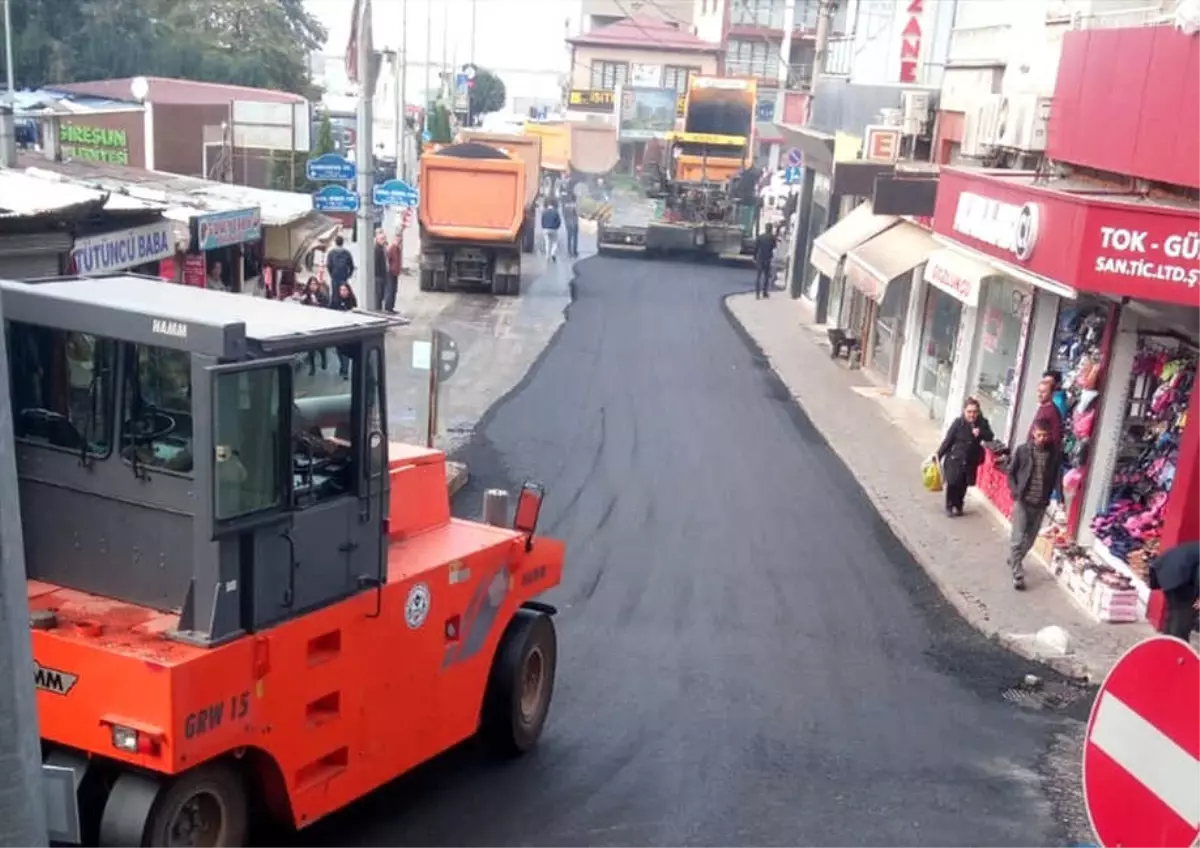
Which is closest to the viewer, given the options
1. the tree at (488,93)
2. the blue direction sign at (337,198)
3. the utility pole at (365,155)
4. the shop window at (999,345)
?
the utility pole at (365,155)

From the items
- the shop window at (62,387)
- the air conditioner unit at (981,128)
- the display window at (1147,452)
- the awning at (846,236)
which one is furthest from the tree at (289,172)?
the shop window at (62,387)

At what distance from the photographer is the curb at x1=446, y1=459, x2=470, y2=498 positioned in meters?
13.9

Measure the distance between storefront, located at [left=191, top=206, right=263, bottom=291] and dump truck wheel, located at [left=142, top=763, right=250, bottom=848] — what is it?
1155 cm

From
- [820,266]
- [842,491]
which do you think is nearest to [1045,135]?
[842,491]

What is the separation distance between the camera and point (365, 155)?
15625 mm

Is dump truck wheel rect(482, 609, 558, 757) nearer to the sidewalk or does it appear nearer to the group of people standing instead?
the sidewalk

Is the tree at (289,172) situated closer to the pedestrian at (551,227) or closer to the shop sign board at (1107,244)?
the pedestrian at (551,227)

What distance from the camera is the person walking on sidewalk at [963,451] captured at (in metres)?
14.3

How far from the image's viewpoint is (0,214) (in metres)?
9.99

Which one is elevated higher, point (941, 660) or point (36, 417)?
point (36, 417)

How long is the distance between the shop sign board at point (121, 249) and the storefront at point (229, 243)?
268cm

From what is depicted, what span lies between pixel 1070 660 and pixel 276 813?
6716 millimetres

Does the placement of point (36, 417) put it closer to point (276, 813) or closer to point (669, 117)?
point (276, 813)

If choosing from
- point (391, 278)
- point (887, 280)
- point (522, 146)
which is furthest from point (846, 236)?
point (522, 146)
